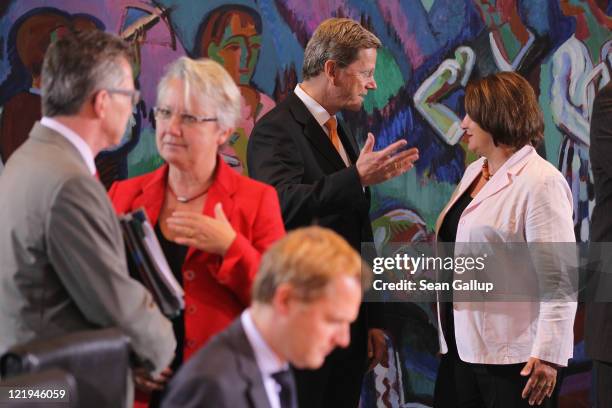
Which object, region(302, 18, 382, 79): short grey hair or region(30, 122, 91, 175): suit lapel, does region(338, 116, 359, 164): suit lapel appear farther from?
region(30, 122, 91, 175): suit lapel

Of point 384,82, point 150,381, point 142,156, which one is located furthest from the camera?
point 384,82

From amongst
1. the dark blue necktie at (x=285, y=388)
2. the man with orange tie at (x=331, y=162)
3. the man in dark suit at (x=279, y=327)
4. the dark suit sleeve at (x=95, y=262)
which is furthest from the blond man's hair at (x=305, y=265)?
the man with orange tie at (x=331, y=162)

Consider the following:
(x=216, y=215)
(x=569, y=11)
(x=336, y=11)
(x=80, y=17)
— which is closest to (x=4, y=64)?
(x=80, y=17)

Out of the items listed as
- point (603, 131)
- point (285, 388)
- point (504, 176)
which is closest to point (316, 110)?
point (504, 176)

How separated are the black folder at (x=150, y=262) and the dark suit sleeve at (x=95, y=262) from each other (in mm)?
171

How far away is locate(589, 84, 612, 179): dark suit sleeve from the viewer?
4.10 meters

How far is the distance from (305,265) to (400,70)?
3.54m

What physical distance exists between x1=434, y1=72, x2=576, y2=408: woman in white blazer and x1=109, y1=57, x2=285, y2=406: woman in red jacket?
3.90ft

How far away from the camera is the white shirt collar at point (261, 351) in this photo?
2.37 metres

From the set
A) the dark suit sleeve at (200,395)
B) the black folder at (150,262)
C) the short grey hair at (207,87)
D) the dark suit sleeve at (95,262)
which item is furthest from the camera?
the short grey hair at (207,87)

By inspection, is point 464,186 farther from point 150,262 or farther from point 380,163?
point 150,262

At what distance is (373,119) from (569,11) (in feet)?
4.29

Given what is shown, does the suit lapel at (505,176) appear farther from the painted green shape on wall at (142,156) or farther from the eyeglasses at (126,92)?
the painted green shape on wall at (142,156)

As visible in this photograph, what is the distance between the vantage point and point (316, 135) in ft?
14.2
